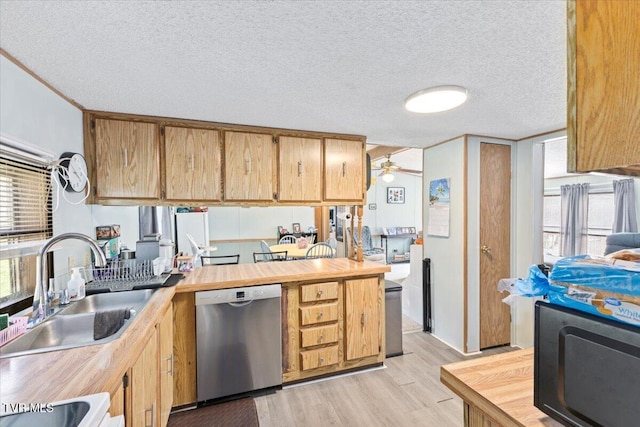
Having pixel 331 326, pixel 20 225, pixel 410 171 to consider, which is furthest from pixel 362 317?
pixel 410 171

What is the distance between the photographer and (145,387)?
4.59 feet

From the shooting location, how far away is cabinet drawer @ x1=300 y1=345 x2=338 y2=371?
2420 mm

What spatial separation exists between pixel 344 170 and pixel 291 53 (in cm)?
162

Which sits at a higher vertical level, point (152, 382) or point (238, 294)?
point (238, 294)

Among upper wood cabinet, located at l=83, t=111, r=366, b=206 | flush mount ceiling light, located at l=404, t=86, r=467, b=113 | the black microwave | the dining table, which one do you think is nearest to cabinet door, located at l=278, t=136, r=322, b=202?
upper wood cabinet, located at l=83, t=111, r=366, b=206

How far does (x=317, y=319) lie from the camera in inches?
96.7

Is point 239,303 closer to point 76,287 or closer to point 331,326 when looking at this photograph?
point 331,326

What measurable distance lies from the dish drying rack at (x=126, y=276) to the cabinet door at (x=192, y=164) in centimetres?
56

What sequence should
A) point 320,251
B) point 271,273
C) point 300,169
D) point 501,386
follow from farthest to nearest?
point 320,251 → point 300,169 → point 271,273 → point 501,386

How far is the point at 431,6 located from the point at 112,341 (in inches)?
70.9

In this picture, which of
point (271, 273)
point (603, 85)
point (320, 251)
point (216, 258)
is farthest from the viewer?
point (216, 258)

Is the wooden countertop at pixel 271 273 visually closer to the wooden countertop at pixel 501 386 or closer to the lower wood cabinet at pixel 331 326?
the lower wood cabinet at pixel 331 326

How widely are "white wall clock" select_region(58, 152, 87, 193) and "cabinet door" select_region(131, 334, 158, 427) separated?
3.84 ft

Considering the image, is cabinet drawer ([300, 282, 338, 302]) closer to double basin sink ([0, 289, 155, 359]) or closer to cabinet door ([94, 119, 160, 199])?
double basin sink ([0, 289, 155, 359])
